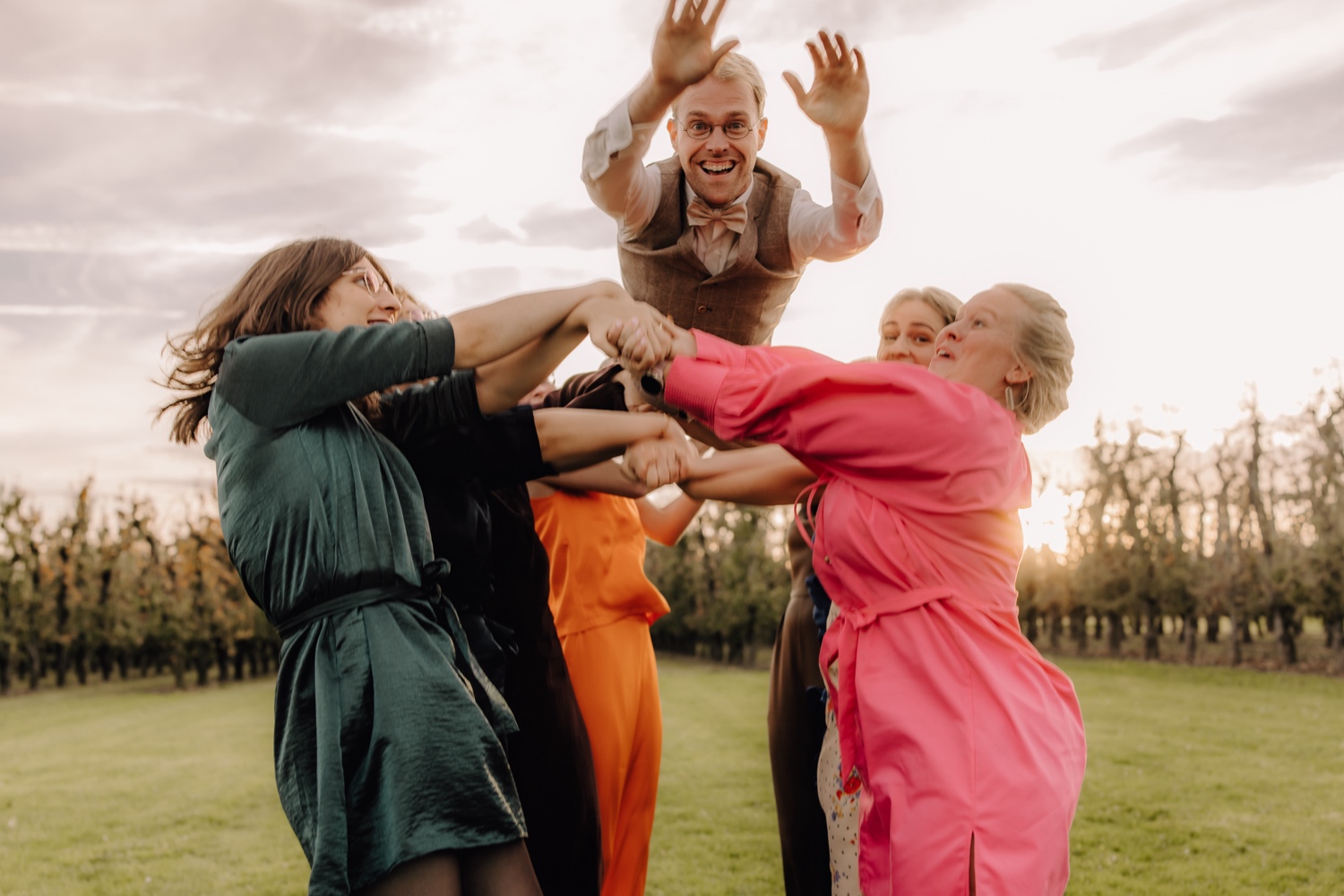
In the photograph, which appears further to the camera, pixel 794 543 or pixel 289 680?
pixel 794 543

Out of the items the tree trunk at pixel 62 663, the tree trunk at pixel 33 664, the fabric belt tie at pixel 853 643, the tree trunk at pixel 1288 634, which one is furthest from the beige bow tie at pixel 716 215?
the tree trunk at pixel 62 663

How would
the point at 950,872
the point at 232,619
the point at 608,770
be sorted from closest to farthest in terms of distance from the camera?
the point at 950,872 < the point at 608,770 < the point at 232,619

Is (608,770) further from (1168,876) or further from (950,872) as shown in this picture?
(1168,876)

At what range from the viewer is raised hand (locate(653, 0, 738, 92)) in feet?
10.0

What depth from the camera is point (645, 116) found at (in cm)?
329

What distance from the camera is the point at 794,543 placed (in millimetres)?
4355

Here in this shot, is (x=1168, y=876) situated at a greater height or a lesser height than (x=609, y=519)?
lesser

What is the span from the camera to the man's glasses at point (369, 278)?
8.91 ft

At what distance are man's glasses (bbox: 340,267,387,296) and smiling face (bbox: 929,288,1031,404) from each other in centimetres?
155

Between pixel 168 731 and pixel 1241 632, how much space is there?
30.1 metres

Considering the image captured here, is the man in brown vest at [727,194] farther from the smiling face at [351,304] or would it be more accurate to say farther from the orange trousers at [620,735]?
the orange trousers at [620,735]

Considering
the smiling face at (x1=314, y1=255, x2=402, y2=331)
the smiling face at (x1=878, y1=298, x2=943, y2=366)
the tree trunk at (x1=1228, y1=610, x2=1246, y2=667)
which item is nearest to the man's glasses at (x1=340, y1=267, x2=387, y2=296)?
the smiling face at (x1=314, y1=255, x2=402, y2=331)

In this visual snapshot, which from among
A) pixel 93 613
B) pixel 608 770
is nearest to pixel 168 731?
pixel 93 613

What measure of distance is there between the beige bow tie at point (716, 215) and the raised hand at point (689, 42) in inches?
26.4
